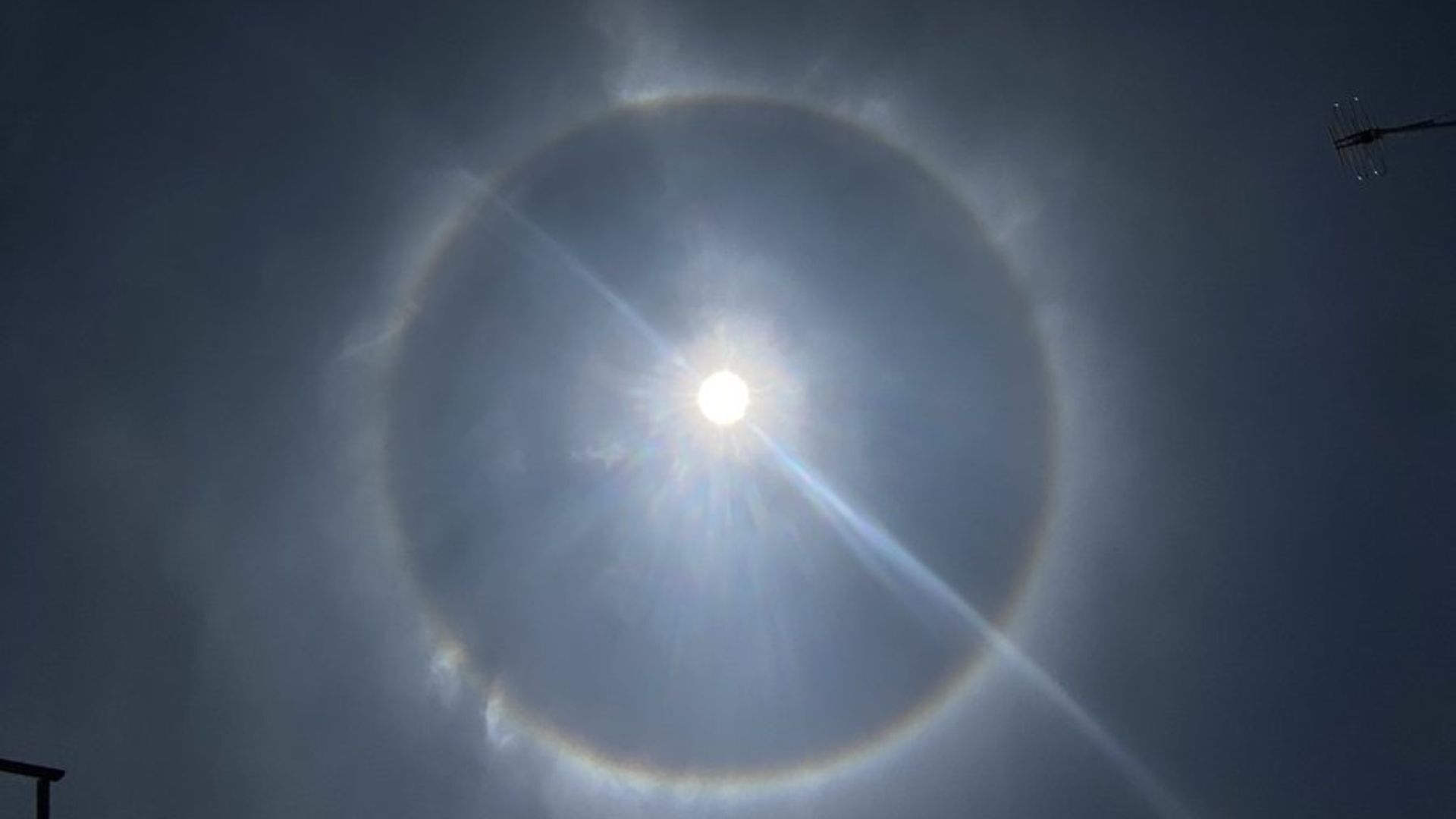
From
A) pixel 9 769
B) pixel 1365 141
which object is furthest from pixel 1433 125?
pixel 9 769

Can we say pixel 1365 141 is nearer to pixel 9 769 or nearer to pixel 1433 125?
pixel 1433 125

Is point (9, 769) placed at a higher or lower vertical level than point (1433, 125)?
lower

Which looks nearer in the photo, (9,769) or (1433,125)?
(9,769)

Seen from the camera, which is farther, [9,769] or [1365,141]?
[1365,141]

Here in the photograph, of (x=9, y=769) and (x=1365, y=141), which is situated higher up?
(x=1365, y=141)
